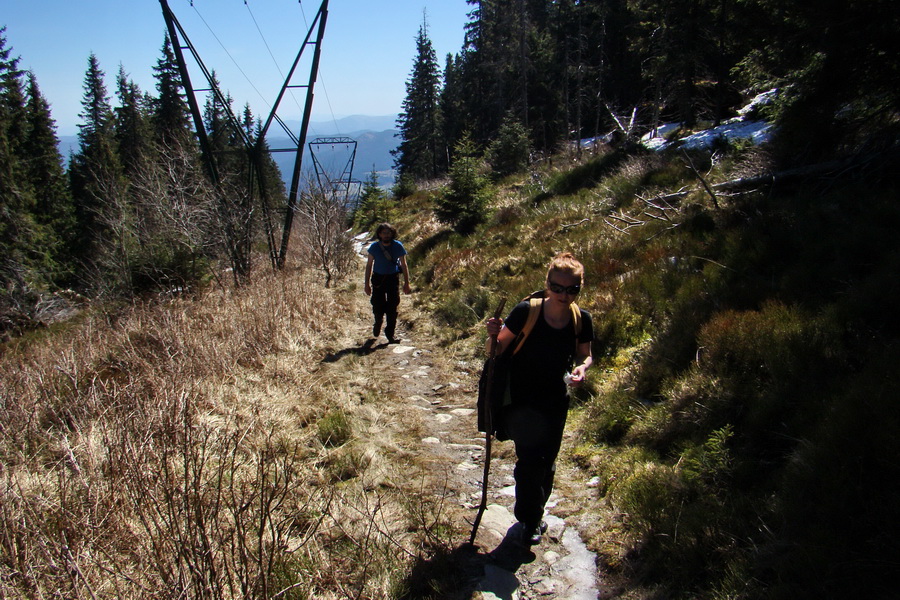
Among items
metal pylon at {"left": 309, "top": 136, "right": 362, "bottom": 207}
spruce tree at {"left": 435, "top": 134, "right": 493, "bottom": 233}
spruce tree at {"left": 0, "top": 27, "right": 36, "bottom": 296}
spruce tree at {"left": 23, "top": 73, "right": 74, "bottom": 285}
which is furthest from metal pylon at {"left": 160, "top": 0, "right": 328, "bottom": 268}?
spruce tree at {"left": 23, "top": 73, "right": 74, "bottom": 285}

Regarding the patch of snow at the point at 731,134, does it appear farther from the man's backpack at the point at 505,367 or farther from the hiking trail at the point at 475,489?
the man's backpack at the point at 505,367

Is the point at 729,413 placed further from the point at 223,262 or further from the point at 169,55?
the point at 169,55

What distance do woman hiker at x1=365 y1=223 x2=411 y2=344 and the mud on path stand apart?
612mm

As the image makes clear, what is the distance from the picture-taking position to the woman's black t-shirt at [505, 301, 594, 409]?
2.90m

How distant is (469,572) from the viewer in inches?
110

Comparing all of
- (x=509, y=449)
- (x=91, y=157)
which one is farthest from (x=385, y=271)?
(x=91, y=157)

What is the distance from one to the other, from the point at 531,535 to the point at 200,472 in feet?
6.09

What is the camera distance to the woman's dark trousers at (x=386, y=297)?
738 cm

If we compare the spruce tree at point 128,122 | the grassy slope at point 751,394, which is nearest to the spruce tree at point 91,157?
the spruce tree at point 128,122

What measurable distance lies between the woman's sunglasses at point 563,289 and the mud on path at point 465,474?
152 centimetres

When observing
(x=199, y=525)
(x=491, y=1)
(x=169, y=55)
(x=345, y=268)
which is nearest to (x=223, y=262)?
(x=345, y=268)

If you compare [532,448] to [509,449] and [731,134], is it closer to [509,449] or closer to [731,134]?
[509,449]

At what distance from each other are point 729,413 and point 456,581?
2172 mm

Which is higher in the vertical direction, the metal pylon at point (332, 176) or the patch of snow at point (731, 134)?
the patch of snow at point (731, 134)
